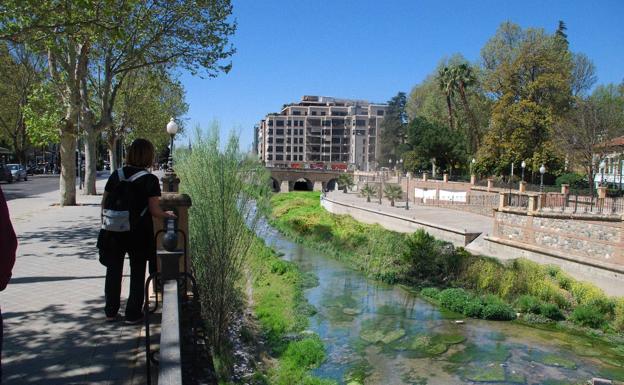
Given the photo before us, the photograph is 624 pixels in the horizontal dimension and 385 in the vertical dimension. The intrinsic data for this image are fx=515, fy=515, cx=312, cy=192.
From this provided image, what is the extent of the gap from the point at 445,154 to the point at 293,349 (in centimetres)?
4343

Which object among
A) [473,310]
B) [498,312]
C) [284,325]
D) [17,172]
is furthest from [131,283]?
[17,172]

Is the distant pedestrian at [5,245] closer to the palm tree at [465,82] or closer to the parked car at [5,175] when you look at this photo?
the parked car at [5,175]

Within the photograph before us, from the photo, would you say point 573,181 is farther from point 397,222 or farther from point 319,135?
point 319,135

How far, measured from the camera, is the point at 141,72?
2761 cm

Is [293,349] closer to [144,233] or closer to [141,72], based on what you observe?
[144,233]

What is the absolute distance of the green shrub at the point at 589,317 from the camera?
525 inches

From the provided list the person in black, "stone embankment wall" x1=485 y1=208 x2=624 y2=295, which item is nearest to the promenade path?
"stone embankment wall" x1=485 y1=208 x2=624 y2=295

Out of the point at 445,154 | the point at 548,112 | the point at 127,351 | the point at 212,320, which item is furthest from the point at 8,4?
the point at 445,154

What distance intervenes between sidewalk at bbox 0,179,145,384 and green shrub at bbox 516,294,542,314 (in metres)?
11.1

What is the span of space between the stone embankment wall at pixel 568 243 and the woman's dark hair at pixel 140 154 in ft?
48.8

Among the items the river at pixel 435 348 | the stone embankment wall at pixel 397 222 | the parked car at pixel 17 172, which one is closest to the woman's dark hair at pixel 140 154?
the river at pixel 435 348

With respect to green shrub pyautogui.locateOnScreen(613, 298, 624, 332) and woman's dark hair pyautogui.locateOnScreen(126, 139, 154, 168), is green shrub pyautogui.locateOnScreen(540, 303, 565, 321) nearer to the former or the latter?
green shrub pyautogui.locateOnScreen(613, 298, 624, 332)

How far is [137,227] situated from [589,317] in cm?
1269

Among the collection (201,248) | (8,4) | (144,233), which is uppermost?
(8,4)
